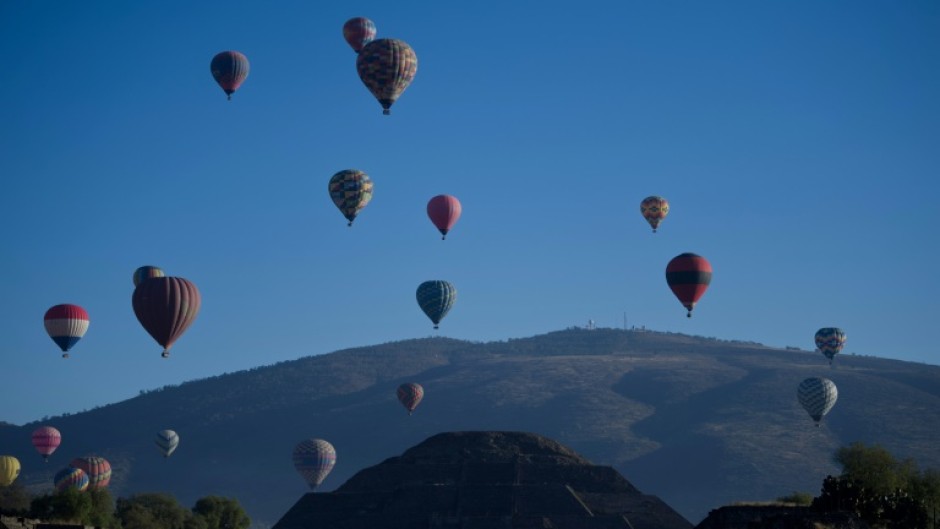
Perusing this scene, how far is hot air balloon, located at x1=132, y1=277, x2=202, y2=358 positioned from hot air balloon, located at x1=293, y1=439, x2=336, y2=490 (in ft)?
200

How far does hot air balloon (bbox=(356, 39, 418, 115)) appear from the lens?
3991 inches

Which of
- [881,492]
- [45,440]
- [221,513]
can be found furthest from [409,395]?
[881,492]

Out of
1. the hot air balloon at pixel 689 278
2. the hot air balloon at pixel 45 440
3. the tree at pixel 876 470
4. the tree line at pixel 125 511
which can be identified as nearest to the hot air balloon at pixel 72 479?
the tree line at pixel 125 511

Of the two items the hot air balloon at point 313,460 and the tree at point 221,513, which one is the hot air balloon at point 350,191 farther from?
the hot air balloon at point 313,460

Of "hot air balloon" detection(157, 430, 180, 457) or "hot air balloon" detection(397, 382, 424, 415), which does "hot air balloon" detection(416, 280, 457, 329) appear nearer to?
"hot air balloon" detection(397, 382, 424, 415)

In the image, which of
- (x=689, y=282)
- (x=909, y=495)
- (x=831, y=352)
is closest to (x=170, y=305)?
(x=689, y=282)

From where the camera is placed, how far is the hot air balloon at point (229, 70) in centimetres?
11162


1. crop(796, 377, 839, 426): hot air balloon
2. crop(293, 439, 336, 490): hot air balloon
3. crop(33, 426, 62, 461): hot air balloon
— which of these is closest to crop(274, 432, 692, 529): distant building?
crop(796, 377, 839, 426): hot air balloon

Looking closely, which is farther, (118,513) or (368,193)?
(118,513)

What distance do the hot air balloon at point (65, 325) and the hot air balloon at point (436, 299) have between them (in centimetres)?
2870

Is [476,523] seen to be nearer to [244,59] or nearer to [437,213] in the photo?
[437,213]

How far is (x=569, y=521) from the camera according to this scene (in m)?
101

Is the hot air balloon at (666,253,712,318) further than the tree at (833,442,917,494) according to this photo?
Yes

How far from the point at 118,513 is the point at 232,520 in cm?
1066
